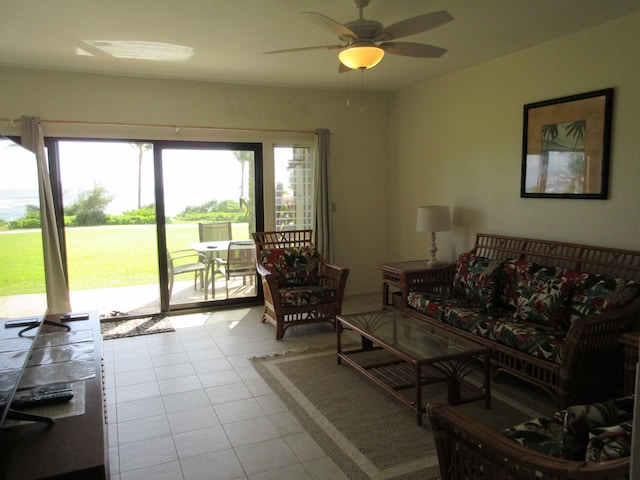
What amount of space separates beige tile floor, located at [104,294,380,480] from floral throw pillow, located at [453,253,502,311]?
1.26 meters

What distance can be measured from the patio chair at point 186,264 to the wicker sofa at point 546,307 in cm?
241

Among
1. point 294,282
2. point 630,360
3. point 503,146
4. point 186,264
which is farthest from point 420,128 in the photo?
point 630,360

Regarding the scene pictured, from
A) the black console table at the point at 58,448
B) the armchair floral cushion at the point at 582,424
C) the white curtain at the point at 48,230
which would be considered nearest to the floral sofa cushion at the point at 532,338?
the armchair floral cushion at the point at 582,424

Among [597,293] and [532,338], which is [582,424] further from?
[597,293]

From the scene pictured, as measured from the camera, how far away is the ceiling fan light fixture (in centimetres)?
293

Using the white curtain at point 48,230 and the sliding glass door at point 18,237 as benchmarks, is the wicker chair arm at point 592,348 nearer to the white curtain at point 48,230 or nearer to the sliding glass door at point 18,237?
the sliding glass door at point 18,237

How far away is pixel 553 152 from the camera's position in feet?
12.6

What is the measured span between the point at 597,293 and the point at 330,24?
2393mm

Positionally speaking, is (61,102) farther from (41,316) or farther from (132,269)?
(41,316)

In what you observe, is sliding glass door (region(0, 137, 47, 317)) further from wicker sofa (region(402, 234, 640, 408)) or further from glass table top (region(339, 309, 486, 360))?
wicker sofa (region(402, 234, 640, 408))

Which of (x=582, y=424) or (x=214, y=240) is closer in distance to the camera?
(x=582, y=424)

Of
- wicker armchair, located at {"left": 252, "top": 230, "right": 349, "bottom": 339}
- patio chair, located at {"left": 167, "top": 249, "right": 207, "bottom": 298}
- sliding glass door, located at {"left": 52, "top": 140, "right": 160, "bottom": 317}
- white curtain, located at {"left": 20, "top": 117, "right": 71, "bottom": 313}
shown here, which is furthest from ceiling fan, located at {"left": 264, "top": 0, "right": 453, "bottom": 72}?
patio chair, located at {"left": 167, "top": 249, "right": 207, "bottom": 298}

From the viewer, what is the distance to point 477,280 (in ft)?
12.8

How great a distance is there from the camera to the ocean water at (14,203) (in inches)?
70.9
